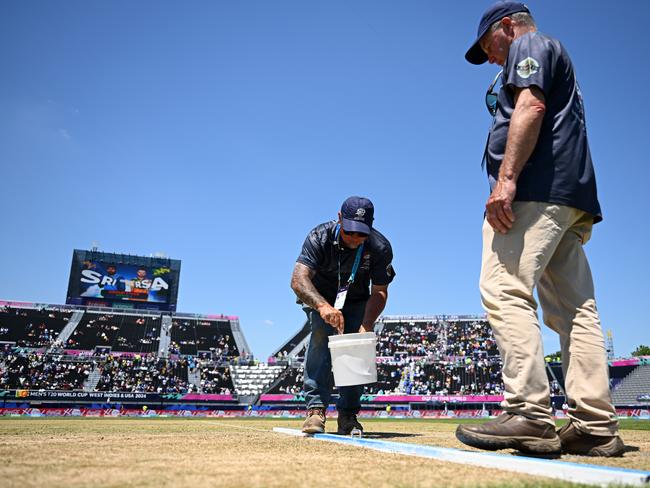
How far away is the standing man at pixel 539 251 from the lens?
205 centimetres

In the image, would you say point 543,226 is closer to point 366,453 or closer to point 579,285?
point 579,285

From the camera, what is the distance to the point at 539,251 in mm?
2178

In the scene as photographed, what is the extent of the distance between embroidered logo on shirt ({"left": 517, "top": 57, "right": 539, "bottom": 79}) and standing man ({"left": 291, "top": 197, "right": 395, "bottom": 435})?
134 cm

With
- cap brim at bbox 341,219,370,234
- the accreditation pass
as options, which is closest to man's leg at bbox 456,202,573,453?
cap brim at bbox 341,219,370,234

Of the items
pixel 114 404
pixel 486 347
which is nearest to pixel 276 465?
pixel 114 404

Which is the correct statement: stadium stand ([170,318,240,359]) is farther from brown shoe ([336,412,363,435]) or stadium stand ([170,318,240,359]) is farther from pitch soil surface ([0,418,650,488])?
pitch soil surface ([0,418,650,488])

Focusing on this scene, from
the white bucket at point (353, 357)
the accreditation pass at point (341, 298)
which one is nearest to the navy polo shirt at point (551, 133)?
the white bucket at point (353, 357)

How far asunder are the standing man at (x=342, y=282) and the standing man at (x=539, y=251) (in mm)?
1231

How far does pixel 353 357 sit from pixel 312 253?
0.88 m

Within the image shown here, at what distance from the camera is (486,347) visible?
124ft

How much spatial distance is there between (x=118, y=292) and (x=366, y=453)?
42409 millimetres

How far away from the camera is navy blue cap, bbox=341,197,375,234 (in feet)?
10.9

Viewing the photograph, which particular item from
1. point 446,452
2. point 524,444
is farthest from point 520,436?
point 446,452

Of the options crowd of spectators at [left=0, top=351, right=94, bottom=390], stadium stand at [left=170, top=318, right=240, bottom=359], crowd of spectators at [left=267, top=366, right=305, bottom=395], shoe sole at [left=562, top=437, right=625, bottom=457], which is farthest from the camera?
stadium stand at [left=170, top=318, right=240, bottom=359]
